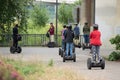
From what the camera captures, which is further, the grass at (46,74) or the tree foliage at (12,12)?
the tree foliage at (12,12)

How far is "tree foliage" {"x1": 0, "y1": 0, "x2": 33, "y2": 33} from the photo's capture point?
105 ft

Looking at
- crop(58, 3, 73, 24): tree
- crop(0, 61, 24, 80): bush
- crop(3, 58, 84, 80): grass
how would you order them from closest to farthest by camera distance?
1. crop(0, 61, 24, 80): bush
2. crop(3, 58, 84, 80): grass
3. crop(58, 3, 73, 24): tree

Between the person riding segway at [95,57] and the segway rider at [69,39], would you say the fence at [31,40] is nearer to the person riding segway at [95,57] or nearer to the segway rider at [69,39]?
the segway rider at [69,39]

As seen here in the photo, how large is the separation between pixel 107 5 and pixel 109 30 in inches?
69.0

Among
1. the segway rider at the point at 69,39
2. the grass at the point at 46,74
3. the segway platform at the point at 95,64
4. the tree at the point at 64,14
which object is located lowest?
the segway platform at the point at 95,64

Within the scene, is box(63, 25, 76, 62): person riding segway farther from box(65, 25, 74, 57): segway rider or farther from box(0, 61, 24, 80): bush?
box(0, 61, 24, 80): bush

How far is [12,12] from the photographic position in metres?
34.2

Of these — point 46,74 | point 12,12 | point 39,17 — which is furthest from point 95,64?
point 39,17

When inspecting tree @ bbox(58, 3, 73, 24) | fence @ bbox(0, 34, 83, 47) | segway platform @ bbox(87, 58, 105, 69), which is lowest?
fence @ bbox(0, 34, 83, 47)

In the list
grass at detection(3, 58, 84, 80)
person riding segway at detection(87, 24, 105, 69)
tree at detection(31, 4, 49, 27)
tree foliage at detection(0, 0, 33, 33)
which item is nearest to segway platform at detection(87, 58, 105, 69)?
person riding segway at detection(87, 24, 105, 69)

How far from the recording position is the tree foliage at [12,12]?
32044mm

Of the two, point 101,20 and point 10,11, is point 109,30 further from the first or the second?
point 10,11

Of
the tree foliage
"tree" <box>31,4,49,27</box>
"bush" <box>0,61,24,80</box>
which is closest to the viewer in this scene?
"bush" <box>0,61,24,80</box>

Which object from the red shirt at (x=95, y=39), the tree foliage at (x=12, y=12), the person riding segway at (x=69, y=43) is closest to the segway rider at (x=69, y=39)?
the person riding segway at (x=69, y=43)
